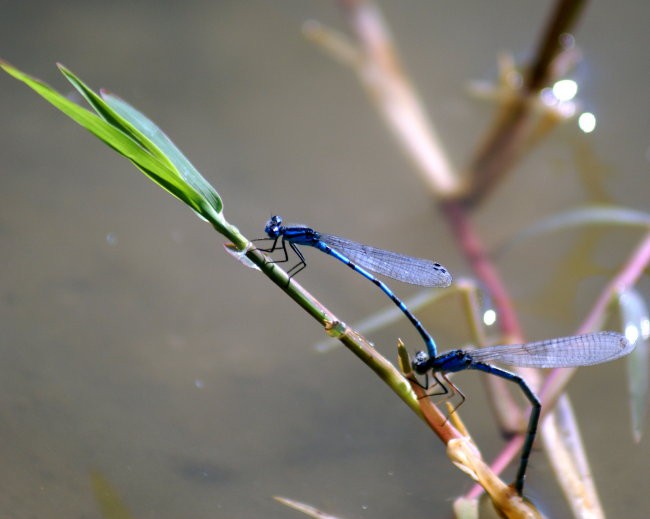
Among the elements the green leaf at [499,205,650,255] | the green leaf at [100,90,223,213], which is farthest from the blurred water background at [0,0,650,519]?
the green leaf at [100,90,223,213]

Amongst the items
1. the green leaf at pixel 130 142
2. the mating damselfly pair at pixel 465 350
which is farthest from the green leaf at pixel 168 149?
the mating damselfly pair at pixel 465 350

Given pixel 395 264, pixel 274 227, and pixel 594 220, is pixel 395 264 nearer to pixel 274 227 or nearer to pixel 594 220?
pixel 274 227

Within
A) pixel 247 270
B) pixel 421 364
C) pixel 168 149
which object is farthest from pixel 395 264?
pixel 168 149

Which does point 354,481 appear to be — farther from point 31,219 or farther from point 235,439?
point 31,219

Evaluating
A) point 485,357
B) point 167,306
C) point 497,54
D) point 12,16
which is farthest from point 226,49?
point 485,357

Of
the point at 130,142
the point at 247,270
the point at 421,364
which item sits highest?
the point at 247,270

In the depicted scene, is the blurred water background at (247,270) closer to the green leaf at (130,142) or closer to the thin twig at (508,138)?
the thin twig at (508,138)
